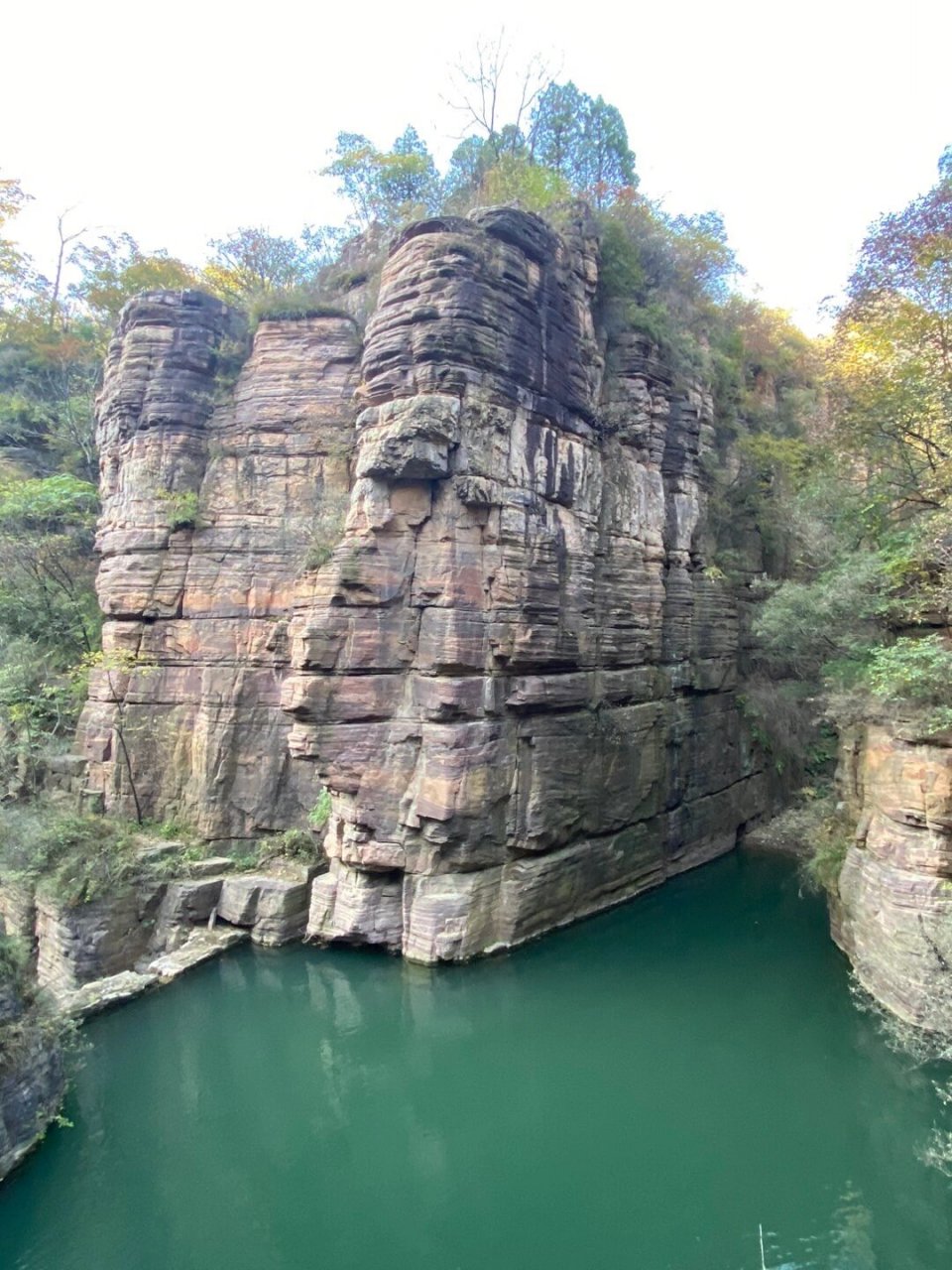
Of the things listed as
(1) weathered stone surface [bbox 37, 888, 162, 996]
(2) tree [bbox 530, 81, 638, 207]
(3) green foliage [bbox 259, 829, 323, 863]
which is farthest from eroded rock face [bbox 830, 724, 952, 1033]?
(2) tree [bbox 530, 81, 638, 207]

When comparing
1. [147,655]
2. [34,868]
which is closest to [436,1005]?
[34,868]

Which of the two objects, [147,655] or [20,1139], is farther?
[147,655]

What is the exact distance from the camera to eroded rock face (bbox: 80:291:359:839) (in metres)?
15.5

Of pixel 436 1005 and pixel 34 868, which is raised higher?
pixel 34 868

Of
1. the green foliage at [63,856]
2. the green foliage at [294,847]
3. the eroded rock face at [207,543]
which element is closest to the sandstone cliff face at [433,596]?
the eroded rock face at [207,543]

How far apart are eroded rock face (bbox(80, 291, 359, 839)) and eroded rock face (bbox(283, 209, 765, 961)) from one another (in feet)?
7.93

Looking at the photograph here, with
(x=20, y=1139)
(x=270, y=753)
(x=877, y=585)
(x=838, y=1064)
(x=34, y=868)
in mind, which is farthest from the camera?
(x=270, y=753)

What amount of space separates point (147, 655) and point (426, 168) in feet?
56.2

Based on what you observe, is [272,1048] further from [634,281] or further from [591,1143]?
[634,281]

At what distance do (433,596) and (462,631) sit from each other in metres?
0.85

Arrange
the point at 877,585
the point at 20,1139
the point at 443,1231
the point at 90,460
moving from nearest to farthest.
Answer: the point at 443,1231 < the point at 20,1139 < the point at 877,585 < the point at 90,460

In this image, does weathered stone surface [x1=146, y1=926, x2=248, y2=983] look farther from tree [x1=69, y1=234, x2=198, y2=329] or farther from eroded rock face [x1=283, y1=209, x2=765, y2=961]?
tree [x1=69, y1=234, x2=198, y2=329]

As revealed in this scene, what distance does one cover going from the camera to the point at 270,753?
15.7 m

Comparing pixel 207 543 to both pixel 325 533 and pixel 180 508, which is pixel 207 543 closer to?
pixel 180 508
